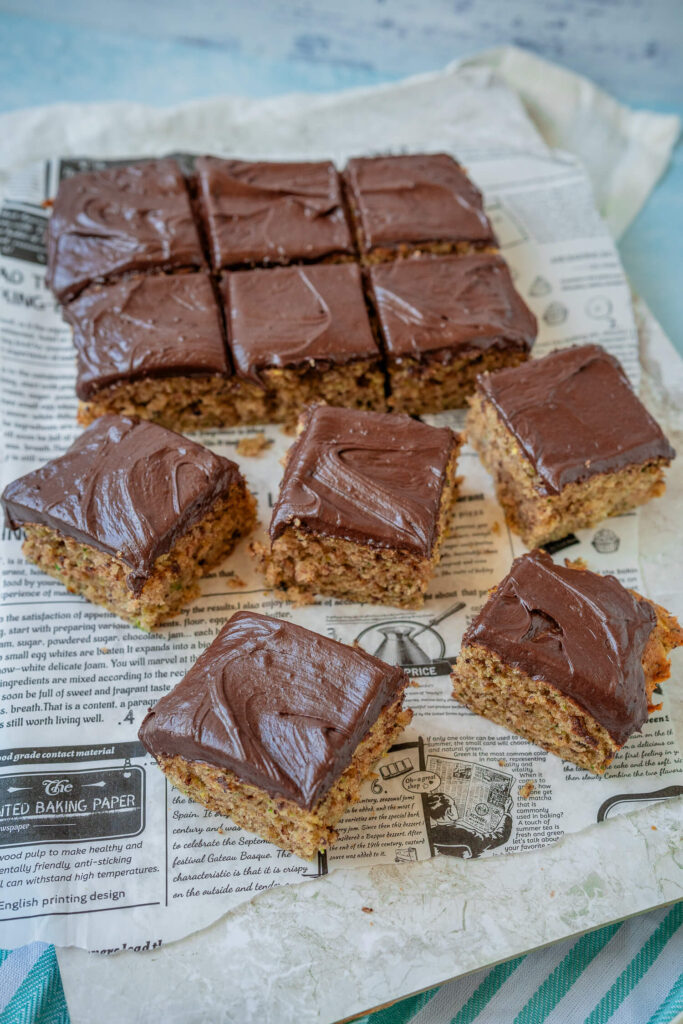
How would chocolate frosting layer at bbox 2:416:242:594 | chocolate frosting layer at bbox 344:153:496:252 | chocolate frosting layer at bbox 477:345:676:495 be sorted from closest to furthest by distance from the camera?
chocolate frosting layer at bbox 2:416:242:594 → chocolate frosting layer at bbox 477:345:676:495 → chocolate frosting layer at bbox 344:153:496:252

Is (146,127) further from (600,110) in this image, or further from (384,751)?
(384,751)

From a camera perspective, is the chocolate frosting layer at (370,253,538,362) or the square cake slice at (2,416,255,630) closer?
the square cake slice at (2,416,255,630)

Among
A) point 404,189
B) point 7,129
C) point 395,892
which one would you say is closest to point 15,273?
point 7,129

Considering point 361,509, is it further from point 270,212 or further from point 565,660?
point 270,212

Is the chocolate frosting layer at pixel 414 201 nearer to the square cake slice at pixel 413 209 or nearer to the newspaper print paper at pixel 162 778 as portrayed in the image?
the square cake slice at pixel 413 209

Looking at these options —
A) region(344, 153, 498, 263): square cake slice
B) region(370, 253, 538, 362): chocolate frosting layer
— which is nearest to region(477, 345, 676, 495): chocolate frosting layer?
region(370, 253, 538, 362): chocolate frosting layer

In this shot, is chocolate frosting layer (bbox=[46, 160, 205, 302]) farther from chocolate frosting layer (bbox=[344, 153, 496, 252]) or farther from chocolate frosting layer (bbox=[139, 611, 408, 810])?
chocolate frosting layer (bbox=[139, 611, 408, 810])
